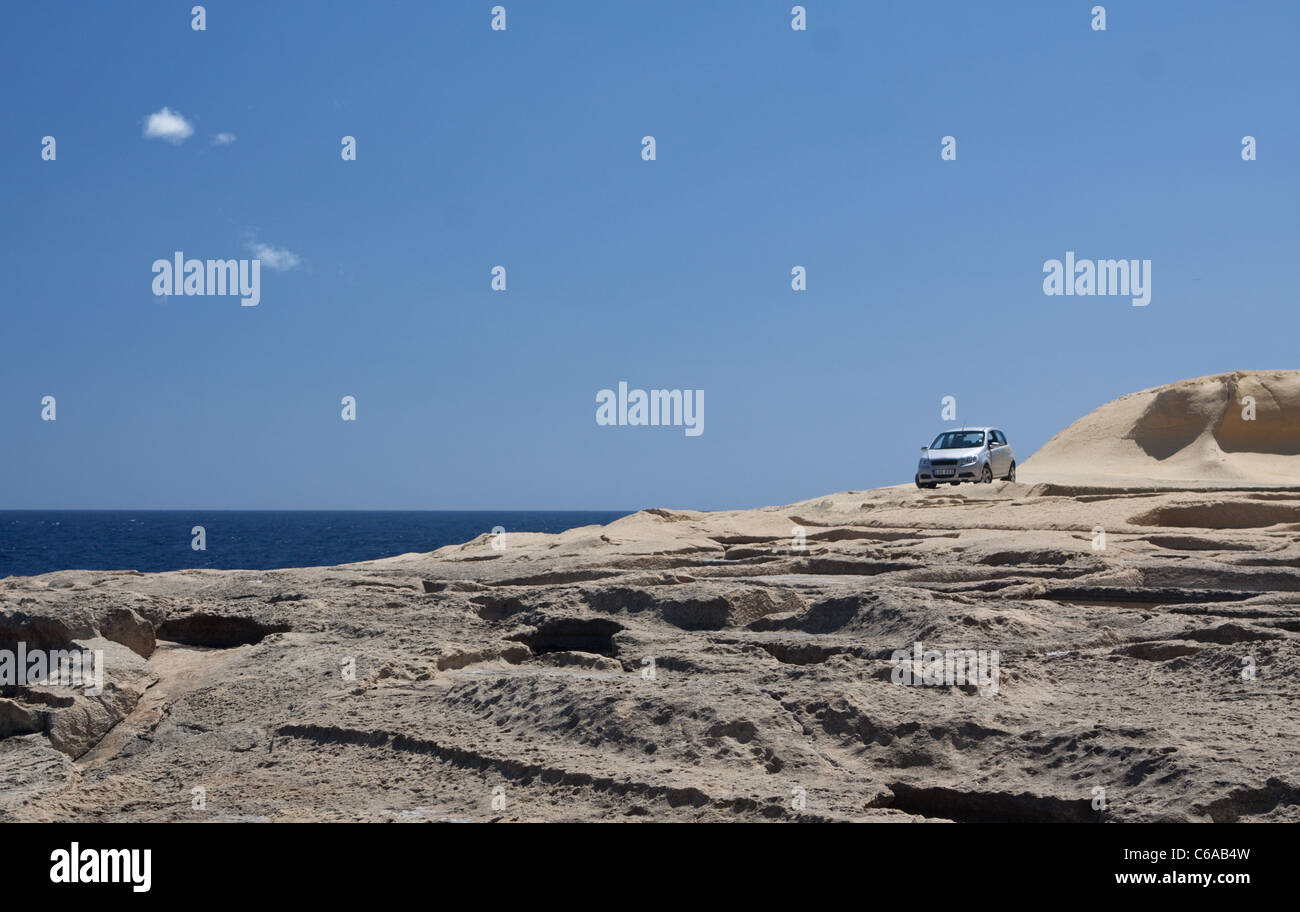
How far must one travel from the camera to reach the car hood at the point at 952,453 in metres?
19.8

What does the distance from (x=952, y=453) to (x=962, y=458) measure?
28cm

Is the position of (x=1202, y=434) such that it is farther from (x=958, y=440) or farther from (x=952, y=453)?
(x=952, y=453)

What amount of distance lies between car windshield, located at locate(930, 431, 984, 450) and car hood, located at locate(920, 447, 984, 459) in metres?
0.20

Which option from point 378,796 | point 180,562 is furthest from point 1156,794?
point 180,562

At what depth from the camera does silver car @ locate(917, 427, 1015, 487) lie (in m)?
19.7

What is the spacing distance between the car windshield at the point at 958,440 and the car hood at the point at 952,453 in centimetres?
20

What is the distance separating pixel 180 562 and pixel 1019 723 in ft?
154

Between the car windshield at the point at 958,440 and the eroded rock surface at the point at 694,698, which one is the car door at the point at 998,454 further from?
the eroded rock surface at the point at 694,698

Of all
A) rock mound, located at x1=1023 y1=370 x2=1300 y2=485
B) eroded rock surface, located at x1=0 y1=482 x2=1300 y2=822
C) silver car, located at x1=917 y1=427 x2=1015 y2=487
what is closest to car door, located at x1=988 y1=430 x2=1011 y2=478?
silver car, located at x1=917 y1=427 x2=1015 y2=487

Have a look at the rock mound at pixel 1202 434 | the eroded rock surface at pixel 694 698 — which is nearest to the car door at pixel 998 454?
the rock mound at pixel 1202 434

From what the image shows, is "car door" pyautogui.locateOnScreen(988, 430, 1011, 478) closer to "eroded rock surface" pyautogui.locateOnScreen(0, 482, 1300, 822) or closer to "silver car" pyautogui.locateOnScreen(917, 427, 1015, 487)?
"silver car" pyautogui.locateOnScreen(917, 427, 1015, 487)

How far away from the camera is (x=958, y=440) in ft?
67.5

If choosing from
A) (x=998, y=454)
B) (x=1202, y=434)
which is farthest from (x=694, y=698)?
(x=1202, y=434)
